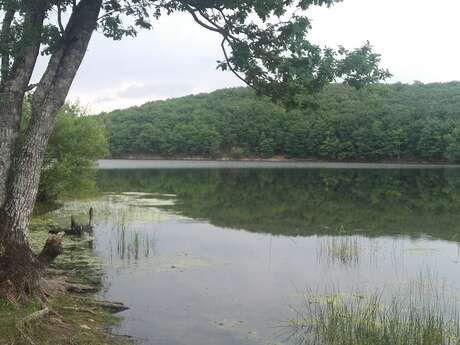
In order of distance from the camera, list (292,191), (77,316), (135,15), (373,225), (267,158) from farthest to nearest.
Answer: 1. (267,158)
2. (292,191)
3. (373,225)
4. (135,15)
5. (77,316)

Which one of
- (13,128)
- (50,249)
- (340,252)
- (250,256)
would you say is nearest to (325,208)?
(340,252)

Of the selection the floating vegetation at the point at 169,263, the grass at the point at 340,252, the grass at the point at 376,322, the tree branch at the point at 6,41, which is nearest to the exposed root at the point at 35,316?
the tree branch at the point at 6,41

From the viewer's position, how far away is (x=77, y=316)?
9930 mm

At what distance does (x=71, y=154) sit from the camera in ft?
98.1

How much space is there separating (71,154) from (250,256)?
1545 centimetres

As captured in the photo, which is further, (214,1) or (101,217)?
(101,217)

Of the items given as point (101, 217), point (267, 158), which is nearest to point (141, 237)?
point (101, 217)

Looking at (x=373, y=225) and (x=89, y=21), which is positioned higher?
(x=89, y=21)

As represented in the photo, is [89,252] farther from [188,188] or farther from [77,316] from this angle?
[188,188]

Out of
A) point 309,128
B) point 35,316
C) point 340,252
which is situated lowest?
point 340,252

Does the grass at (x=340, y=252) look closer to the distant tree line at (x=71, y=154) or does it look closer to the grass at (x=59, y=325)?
the grass at (x=59, y=325)

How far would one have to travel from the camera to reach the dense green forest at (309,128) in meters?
122

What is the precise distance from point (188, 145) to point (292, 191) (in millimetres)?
106779

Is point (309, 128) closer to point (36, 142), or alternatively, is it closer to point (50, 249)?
point (50, 249)
